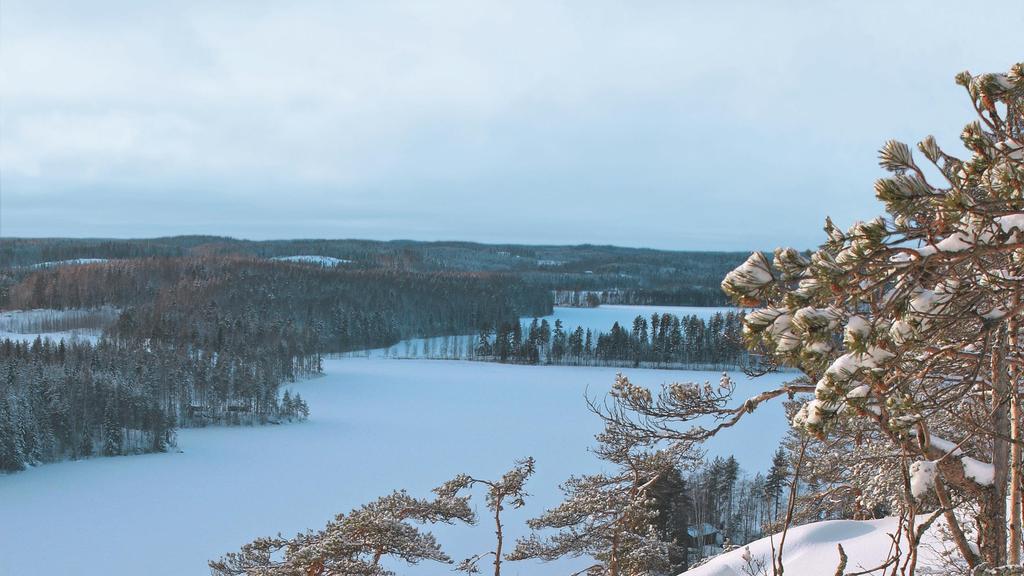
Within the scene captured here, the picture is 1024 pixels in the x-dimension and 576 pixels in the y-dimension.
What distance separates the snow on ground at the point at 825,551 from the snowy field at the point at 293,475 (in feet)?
21.8

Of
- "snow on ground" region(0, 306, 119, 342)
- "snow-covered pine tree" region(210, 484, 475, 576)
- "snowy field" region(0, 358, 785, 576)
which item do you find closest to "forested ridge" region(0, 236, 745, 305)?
"snow on ground" region(0, 306, 119, 342)

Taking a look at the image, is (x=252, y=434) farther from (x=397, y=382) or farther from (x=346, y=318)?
(x=346, y=318)

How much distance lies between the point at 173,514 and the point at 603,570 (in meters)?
22.5

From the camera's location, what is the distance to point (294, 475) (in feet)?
105

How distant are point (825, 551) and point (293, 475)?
28678mm

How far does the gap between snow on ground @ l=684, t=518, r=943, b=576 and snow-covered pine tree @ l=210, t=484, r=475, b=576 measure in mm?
3130

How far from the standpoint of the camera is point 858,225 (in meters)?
2.38

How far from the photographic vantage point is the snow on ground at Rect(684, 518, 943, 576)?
688 centimetres

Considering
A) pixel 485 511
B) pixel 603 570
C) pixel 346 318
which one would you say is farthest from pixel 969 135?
pixel 346 318

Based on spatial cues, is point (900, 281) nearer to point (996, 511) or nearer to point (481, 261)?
point (996, 511)

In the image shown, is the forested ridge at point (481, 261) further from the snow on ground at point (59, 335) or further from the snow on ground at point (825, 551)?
the snow on ground at point (825, 551)

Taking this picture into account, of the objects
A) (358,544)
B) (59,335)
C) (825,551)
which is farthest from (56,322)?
(825,551)

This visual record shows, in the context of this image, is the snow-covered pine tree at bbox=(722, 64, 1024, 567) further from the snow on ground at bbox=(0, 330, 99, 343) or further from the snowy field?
the snow on ground at bbox=(0, 330, 99, 343)

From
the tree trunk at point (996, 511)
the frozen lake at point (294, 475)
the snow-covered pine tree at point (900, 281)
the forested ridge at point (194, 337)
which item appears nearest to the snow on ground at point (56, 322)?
the forested ridge at point (194, 337)
